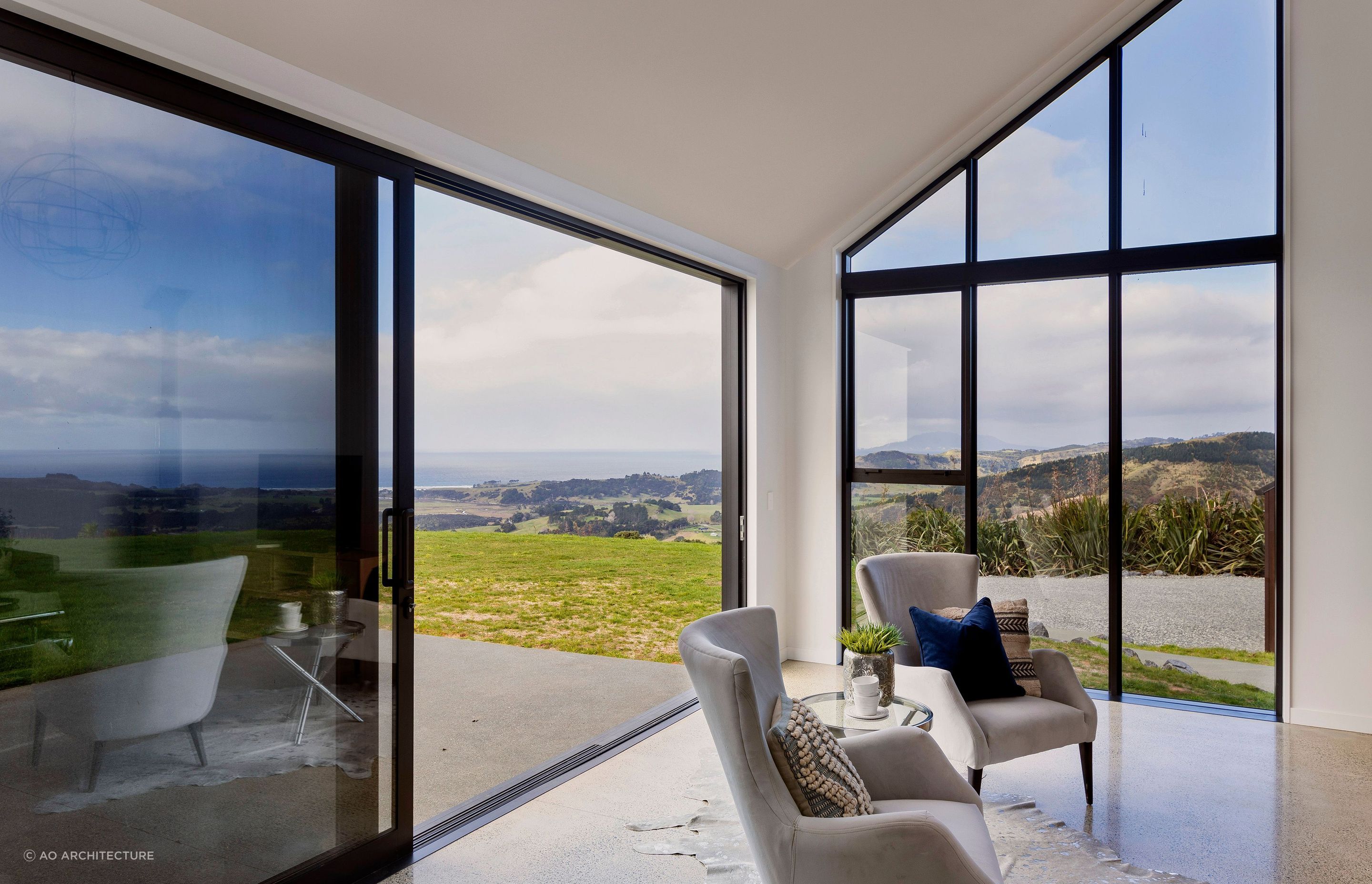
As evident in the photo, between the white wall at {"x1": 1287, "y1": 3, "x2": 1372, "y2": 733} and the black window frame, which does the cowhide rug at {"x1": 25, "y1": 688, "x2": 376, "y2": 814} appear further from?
the white wall at {"x1": 1287, "y1": 3, "x2": 1372, "y2": 733}

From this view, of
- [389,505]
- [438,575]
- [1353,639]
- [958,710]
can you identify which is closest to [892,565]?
[958,710]

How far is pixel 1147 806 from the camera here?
328 centimetres

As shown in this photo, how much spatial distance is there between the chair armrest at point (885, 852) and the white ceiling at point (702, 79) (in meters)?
2.51

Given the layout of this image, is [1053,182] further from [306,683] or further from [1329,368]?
[306,683]

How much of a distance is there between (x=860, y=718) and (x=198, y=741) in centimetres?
196

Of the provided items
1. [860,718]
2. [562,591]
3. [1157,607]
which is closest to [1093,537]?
[1157,607]

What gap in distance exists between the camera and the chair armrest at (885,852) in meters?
1.81

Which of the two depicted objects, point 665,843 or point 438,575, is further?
point 438,575

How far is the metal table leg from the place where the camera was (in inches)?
98.0

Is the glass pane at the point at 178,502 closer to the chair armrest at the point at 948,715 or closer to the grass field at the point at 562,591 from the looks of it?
the chair armrest at the point at 948,715

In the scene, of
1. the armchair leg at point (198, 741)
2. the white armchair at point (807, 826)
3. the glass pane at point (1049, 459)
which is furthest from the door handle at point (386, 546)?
the glass pane at point (1049, 459)

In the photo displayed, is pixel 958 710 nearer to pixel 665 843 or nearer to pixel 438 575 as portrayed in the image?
pixel 665 843

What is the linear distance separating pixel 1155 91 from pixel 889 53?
1.81m

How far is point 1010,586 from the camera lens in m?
4.93
